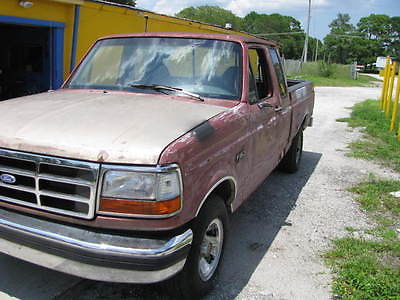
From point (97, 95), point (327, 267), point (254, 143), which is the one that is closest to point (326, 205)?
point (327, 267)

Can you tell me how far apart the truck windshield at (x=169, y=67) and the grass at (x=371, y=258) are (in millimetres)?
1759

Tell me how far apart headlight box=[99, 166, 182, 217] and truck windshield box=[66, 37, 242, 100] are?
53.8 inches

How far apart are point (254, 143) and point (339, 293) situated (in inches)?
54.7

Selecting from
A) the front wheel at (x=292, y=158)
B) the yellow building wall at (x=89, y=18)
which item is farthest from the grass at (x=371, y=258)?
the yellow building wall at (x=89, y=18)

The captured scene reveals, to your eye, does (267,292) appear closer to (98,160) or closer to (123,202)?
(123,202)

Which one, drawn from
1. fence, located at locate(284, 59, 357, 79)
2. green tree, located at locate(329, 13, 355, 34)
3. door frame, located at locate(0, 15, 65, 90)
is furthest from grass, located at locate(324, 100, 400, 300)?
green tree, located at locate(329, 13, 355, 34)

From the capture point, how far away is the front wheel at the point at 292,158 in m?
5.98

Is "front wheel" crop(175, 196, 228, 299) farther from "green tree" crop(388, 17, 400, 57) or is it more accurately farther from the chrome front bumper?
"green tree" crop(388, 17, 400, 57)

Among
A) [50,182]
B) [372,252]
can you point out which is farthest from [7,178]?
[372,252]

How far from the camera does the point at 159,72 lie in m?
3.62

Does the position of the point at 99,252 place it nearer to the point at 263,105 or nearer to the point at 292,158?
the point at 263,105

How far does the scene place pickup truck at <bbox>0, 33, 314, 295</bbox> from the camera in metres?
2.28

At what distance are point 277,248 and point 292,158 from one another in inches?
96.3

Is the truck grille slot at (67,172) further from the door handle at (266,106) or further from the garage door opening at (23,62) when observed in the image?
the garage door opening at (23,62)
